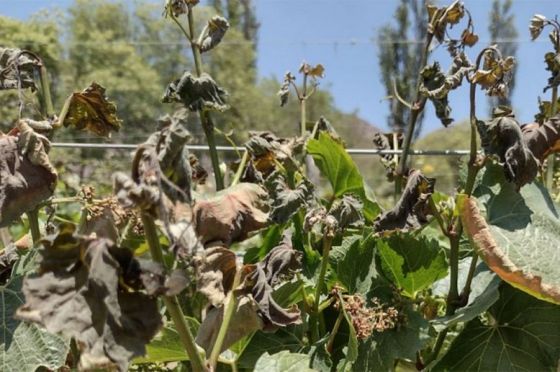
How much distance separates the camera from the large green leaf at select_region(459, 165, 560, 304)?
0.60 metres

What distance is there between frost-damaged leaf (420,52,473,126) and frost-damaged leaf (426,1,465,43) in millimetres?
44

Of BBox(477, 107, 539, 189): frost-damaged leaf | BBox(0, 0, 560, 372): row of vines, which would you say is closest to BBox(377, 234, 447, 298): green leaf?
BBox(0, 0, 560, 372): row of vines

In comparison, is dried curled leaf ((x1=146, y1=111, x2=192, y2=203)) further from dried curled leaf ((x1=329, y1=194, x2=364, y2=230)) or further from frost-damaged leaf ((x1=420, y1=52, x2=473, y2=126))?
frost-damaged leaf ((x1=420, y1=52, x2=473, y2=126))

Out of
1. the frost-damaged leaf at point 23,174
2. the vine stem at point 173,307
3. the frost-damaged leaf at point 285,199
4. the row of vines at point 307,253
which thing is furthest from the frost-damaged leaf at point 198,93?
the vine stem at point 173,307

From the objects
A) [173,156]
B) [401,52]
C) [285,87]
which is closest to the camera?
[173,156]

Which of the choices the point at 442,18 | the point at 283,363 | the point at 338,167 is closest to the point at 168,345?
the point at 283,363

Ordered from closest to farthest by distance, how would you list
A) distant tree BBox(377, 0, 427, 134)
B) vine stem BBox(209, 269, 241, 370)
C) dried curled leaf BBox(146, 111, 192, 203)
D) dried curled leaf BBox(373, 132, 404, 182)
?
1. dried curled leaf BBox(146, 111, 192, 203)
2. vine stem BBox(209, 269, 241, 370)
3. dried curled leaf BBox(373, 132, 404, 182)
4. distant tree BBox(377, 0, 427, 134)

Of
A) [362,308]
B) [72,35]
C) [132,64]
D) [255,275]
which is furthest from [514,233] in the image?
[72,35]

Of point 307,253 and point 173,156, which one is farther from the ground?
point 173,156

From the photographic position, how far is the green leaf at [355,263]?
2.27 ft

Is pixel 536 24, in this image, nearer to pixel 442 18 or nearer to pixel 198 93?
pixel 442 18

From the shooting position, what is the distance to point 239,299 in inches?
21.1

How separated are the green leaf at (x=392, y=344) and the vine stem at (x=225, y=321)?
18 cm

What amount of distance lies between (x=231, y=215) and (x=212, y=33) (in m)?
0.29
